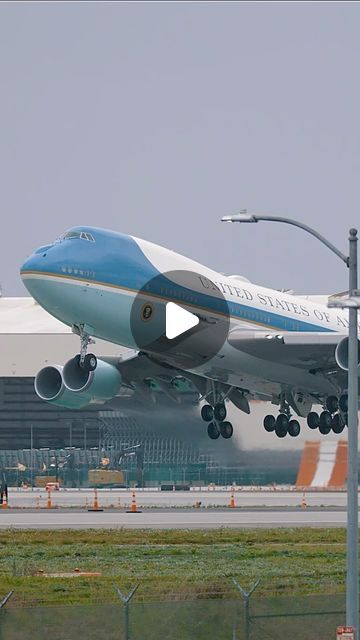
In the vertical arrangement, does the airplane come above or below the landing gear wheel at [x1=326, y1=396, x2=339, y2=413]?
above

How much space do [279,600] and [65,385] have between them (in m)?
26.7

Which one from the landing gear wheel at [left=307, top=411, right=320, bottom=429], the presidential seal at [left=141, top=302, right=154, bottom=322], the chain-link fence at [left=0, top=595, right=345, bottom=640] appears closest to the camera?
the chain-link fence at [left=0, top=595, right=345, bottom=640]

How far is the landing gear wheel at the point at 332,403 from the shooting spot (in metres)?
57.4

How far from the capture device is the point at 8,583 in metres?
36.8

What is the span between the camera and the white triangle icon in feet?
162

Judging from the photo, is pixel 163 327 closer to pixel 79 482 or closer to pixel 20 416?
pixel 79 482

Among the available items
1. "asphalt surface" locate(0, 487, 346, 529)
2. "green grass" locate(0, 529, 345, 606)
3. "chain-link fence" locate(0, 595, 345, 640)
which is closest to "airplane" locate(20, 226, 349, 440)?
"asphalt surface" locate(0, 487, 346, 529)

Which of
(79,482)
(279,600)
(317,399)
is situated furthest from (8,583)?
(79,482)

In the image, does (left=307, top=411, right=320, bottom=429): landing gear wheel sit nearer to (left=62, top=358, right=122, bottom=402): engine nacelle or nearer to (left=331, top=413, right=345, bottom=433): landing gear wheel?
(left=331, top=413, right=345, bottom=433): landing gear wheel

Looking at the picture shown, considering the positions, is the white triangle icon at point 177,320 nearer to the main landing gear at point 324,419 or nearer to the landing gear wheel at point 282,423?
the main landing gear at point 324,419

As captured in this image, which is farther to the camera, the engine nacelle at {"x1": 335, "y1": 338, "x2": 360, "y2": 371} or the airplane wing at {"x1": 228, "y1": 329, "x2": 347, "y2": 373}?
the airplane wing at {"x1": 228, "y1": 329, "x2": 347, "y2": 373}

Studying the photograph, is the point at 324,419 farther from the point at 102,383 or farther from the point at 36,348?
the point at 36,348

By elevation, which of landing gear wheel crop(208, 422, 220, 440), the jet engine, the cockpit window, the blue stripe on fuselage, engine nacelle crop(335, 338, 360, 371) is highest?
the cockpit window
